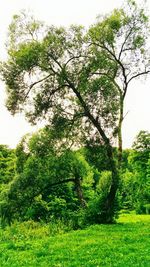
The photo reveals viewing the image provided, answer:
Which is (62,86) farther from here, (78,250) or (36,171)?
(78,250)

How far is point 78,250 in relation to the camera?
20.3 m

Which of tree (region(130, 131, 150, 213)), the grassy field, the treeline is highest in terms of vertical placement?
tree (region(130, 131, 150, 213))

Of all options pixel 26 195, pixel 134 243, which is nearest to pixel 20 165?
pixel 26 195

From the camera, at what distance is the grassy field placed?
17188mm

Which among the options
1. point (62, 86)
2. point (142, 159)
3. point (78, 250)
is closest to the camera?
point (78, 250)

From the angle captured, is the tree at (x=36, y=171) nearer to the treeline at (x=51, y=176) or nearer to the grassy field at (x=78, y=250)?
the treeline at (x=51, y=176)

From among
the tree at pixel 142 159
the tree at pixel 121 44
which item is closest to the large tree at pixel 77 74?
the tree at pixel 121 44

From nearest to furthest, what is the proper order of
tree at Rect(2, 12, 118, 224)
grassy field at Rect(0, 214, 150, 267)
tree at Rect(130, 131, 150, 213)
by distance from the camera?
grassy field at Rect(0, 214, 150, 267)
tree at Rect(2, 12, 118, 224)
tree at Rect(130, 131, 150, 213)

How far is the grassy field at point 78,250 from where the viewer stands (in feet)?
56.4

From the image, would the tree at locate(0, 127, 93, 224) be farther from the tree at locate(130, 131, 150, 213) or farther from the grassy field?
the tree at locate(130, 131, 150, 213)

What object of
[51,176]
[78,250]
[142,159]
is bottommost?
[78,250]

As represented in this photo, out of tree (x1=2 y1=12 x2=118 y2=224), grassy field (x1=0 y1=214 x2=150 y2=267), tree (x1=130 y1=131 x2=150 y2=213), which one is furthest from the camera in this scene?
tree (x1=130 y1=131 x2=150 y2=213)

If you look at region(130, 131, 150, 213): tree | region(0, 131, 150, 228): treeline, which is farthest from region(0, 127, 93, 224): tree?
region(130, 131, 150, 213): tree

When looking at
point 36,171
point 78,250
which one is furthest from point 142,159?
point 78,250
